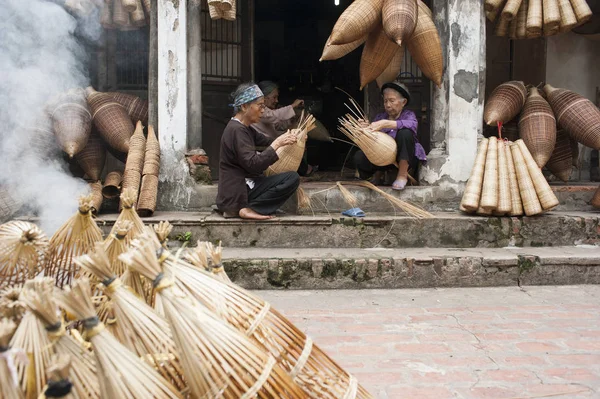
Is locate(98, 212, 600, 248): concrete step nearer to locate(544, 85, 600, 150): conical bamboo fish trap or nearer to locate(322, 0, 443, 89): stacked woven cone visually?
locate(544, 85, 600, 150): conical bamboo fish trap

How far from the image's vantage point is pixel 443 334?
368 cm

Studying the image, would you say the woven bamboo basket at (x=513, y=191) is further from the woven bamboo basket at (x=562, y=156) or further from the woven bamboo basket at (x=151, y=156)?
the woven bamboo basket at (x=151, y=156)

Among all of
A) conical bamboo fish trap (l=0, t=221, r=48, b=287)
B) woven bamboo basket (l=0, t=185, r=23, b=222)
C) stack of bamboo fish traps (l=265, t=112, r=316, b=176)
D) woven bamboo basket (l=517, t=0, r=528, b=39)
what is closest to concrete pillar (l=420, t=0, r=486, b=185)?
woven bamboo basket (l=517, t=0, r=528, b=39)

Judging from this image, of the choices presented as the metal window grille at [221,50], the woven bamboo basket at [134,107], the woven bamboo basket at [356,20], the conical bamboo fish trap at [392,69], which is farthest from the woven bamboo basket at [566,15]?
the woven bamboo basket at [134,107]

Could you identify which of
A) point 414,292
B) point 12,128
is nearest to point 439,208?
point 414,292

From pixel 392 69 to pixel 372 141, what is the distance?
127cm

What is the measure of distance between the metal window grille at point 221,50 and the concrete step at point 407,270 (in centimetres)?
382

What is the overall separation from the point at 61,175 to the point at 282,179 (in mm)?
2368

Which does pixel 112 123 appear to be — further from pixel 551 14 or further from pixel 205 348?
pixel 205 348

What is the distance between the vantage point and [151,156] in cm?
594

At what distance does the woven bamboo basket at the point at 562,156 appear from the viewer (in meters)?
6.88

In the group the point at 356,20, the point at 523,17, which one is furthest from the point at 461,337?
the point at 523,17

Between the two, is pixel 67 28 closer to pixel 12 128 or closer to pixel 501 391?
pixel 12 128

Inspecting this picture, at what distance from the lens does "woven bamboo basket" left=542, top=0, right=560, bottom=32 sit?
239 inches
